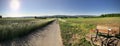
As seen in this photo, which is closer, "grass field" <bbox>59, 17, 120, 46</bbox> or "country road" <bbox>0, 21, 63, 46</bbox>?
"country road" <bbox>0, 21, 63, 46</bbox>

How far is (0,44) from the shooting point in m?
6.66

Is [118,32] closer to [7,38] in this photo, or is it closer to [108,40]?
[108,40]

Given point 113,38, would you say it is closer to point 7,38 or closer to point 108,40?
point 108,40

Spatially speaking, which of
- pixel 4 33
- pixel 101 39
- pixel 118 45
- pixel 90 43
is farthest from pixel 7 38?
pixel 118 45

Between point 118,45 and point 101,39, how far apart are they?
0.65 m

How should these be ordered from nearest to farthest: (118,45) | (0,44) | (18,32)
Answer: (118,45) < (0,44) < (18,32)

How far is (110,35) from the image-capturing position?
20.4 feet

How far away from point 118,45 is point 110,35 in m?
0.77

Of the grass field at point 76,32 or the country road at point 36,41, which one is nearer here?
the country road at point 36,41

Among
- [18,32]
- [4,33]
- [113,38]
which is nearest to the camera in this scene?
A: [113,38]

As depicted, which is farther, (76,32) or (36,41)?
(76,32)

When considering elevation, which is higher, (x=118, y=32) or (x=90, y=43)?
(x=118, y=32)

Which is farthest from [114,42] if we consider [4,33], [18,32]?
[18,32]

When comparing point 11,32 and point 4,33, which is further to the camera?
point 11,32
